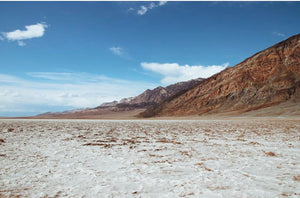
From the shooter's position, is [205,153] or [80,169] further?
[205,153]

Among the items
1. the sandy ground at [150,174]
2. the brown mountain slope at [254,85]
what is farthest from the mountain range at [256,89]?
the sandy ground at [150,174]

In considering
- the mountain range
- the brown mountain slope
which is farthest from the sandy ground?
the brown mountain slope

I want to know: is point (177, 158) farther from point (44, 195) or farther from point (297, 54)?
point (297, 54)

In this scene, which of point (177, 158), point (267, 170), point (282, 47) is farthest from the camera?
point (282, 47)

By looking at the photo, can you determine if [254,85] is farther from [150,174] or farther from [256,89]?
[150,174]

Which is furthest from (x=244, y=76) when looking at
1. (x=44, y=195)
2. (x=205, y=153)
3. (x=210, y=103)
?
(x=44, y=195)

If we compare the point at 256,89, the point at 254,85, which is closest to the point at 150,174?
the point at 256,89

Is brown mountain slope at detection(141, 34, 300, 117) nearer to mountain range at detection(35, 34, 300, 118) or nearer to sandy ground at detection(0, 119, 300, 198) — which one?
mountain range at detection(35, 34, 300, 118)

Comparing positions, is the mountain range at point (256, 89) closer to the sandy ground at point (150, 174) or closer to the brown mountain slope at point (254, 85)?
the brown mountain slope at point (254, 85)
